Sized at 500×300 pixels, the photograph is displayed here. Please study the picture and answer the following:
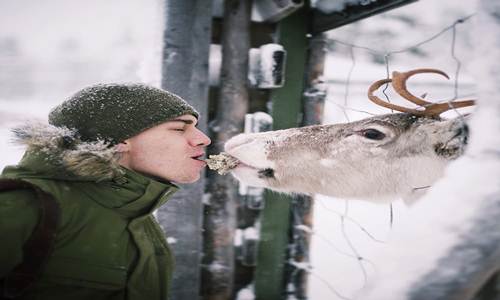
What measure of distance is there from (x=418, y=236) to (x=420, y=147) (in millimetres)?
1254

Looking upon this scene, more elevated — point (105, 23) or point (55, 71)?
point (105, 23)

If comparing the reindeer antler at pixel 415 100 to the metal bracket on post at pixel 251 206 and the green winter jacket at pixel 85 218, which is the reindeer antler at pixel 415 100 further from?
the green winter jacket at pixel 85 218

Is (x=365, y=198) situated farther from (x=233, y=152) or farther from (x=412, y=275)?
(x=412, y=275)

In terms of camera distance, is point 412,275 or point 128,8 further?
point 128,8

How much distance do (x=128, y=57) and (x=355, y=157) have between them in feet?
11.6

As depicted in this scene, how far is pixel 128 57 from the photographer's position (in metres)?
4.43

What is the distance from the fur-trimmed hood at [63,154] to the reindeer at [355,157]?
0.81 meters

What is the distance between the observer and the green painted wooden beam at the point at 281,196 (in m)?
2.74

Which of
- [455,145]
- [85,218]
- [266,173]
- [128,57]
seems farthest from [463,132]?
[128,57]

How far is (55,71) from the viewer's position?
5738 millimetres

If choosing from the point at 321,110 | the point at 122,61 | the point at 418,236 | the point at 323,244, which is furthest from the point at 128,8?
the point at 418,236

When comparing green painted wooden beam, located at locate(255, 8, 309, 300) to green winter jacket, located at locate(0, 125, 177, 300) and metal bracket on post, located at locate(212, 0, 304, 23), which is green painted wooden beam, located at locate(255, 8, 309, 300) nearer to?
metal bracket on post, located at locate(212, 0, 304, 23)

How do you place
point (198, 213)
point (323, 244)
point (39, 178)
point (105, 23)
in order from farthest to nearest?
1. point (105, 23)
2. point (323, 244)
3. point (198, 213)
4. point (39, 178)

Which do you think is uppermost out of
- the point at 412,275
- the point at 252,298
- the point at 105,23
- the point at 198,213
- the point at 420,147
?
the point at 105,23
